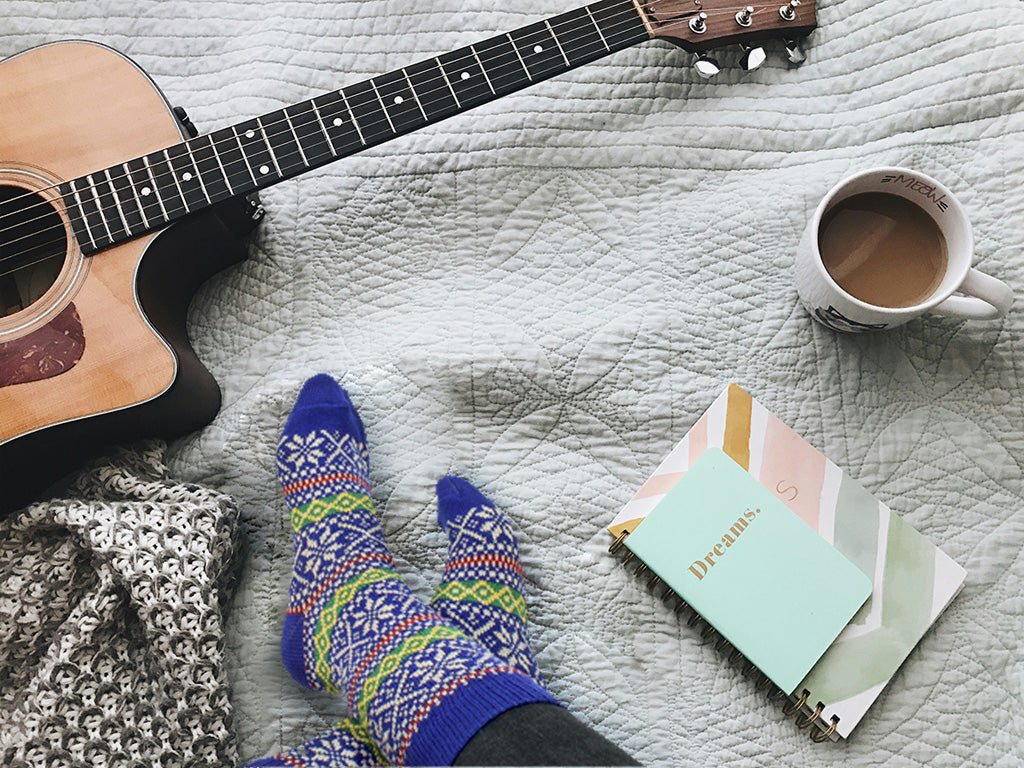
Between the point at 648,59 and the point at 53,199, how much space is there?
0.58 metres

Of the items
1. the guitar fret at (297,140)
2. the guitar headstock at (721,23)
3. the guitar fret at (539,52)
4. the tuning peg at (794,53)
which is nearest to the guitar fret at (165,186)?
the guitar fret at (297,140)

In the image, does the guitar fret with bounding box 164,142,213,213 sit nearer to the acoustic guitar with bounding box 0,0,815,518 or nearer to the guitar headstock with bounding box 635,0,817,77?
the acoustic guitar with bounding box 0,0,815,518

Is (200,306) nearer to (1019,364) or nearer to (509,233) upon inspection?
(509,233)

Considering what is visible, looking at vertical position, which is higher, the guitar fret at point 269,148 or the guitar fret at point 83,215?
the guitar fret at point 269,148

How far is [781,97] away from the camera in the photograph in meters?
0.77

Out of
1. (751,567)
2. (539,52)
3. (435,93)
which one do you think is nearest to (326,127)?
(435,93)

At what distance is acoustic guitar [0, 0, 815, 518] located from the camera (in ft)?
2.10

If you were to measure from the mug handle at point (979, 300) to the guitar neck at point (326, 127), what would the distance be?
36cm

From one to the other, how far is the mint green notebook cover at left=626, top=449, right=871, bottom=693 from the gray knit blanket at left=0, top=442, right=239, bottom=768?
0.40 metres

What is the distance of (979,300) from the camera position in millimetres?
637

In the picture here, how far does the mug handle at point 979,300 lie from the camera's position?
0.62m

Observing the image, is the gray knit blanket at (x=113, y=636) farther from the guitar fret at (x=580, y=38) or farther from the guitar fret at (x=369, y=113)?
the guitar fret at (x=580, y=38)

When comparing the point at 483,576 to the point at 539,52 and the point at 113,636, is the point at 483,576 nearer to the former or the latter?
the point at 113,636

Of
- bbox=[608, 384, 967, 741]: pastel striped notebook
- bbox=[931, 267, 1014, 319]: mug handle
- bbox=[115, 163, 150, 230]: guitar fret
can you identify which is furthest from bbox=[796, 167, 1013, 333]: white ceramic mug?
bbox=[115, 163, 150, 230]: guitar fret
